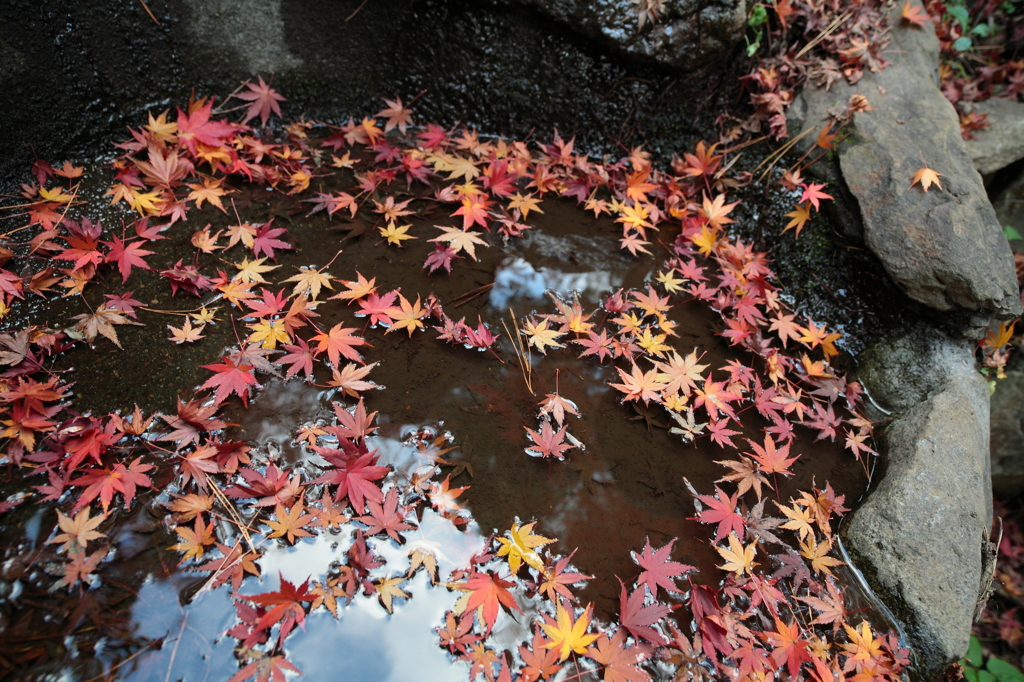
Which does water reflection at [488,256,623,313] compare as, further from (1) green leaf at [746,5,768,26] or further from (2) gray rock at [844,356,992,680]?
(1) green leaf at [746,5,768,26]

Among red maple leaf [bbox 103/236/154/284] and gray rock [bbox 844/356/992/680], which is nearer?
gray rock [bbox 844/356/992/680]

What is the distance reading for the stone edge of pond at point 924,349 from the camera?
222 cm

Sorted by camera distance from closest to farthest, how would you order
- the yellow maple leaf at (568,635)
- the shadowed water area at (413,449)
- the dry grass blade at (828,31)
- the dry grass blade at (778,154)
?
the shadowed water area at (413,449) → the yellow maple leaf at (568,635) → the dry grass blade at (778,154) → the dry grass blade at (828,31)

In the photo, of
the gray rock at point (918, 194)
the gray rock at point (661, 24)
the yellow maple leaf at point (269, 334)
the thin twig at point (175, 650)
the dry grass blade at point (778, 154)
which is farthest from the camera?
the dry grass blade at point (778, 154)

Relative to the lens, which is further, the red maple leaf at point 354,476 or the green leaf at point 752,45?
the green leaf at point 752,45

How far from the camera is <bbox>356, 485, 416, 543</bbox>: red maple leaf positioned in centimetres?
192

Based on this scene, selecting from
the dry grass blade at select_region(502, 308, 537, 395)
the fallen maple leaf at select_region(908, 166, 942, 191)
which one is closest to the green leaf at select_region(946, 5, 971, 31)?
the fallen maple leaf at select_region(908, 166, 942, 191)

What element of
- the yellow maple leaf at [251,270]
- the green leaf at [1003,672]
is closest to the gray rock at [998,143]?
the green leaf at [1003,672]

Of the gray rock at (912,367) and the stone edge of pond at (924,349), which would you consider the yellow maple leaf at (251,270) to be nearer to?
the stone edge of pond at (924,349)

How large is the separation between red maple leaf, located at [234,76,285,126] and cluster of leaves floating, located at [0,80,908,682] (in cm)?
2

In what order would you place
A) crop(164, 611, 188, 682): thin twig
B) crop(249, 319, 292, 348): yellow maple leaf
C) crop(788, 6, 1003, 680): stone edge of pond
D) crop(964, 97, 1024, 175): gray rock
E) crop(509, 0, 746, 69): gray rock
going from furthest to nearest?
crop(964, 97, 1024, 175): gray rock
crop(509, 0, 746, 69): gray rock
crop(249, 319, 292, 348): yellow maple leaf
crop(788, 6, 1003, 680): stone edge of pond
crop(164, 611, 188, 682): thin twig

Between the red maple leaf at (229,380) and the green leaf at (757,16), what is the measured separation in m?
3.77

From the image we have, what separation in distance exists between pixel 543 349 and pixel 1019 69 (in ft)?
16.0

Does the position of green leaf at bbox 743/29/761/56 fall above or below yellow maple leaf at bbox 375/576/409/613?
above
